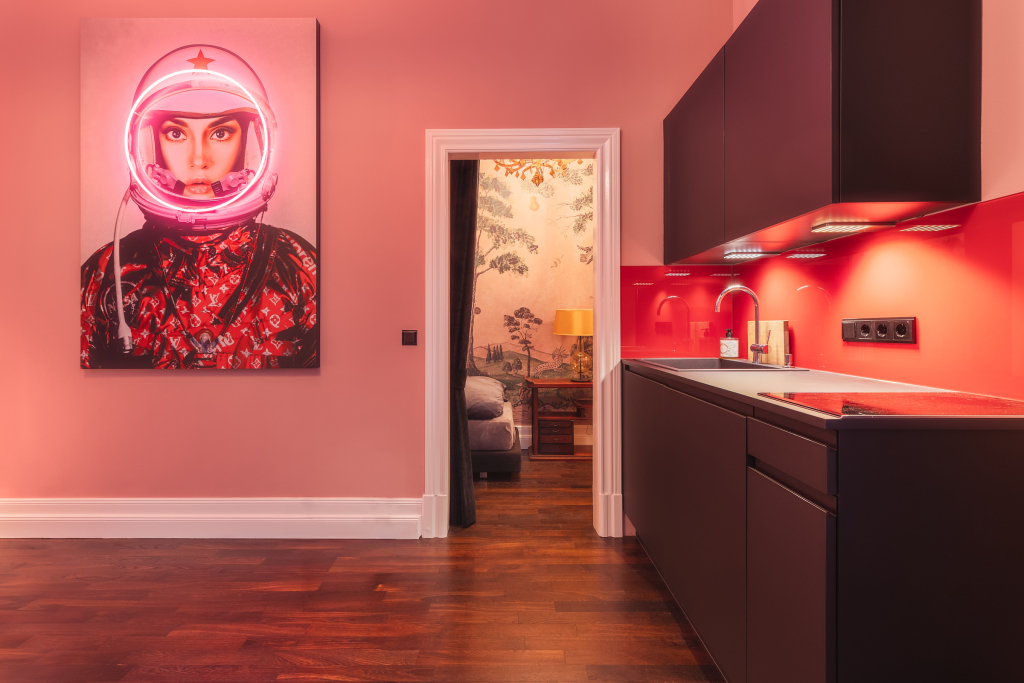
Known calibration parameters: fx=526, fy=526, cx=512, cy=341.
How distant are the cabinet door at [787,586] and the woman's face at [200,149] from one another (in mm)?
2785

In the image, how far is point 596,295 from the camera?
2.77 meters

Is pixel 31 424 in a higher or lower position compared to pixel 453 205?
lower

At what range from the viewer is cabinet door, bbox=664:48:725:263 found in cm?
204

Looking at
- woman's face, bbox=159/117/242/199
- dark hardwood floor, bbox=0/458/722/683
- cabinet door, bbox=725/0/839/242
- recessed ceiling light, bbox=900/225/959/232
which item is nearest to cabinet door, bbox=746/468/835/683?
dark hardwood floor, bbox=0/458/722/683

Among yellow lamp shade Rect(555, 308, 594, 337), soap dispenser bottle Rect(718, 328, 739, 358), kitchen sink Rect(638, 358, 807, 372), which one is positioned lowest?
kitchen sink Rect(638, 358, 807, 372)

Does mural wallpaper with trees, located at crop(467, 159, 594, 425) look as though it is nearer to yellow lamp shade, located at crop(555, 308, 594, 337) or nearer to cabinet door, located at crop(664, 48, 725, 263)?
yellow lamp shade, located at crop(555, 308, 594, 337)

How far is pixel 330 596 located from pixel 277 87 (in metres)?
2.44

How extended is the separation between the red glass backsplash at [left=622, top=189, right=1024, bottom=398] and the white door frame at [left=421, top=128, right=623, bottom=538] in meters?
0.75

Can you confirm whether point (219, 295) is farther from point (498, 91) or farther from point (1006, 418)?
point (1006, 418)

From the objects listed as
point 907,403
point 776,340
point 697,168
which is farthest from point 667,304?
point 907,403

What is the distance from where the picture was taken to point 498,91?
273cm

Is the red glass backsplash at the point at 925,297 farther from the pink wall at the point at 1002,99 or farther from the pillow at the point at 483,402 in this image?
the pillow at the point at 483,402

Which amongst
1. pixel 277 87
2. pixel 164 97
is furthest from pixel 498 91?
pixel 164 97

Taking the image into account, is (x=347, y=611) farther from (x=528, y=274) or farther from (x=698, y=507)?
(x=528, y=274)
